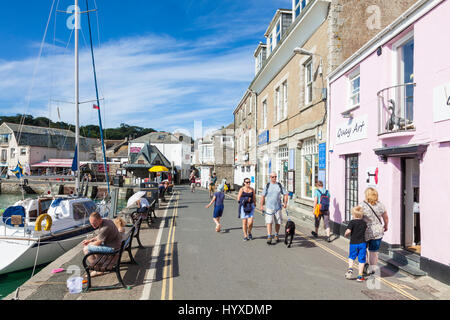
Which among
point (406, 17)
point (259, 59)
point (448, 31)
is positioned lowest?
point (448, 31)

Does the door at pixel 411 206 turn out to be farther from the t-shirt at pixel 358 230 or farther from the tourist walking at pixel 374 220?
the t-shirt at pixel 358 230

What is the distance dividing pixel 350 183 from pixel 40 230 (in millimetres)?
9489

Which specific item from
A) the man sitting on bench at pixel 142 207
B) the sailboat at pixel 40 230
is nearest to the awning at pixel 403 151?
the man sitting on bench at pixel 142 207

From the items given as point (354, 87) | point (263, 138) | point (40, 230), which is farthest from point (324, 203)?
point (263, 138)

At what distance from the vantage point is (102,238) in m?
5.88

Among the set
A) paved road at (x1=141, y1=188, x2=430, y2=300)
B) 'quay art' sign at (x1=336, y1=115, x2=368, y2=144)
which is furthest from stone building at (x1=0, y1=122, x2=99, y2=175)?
'quay art' sign at (x1=336, y1=115, x2=368, y2=144)

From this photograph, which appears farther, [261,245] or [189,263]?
[261,245]

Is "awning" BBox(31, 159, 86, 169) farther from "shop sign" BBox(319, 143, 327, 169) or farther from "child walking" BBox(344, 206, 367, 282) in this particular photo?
"child walking" BBox(344, 206, 367, 282)

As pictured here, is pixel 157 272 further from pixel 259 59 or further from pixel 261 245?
pixel 259 59

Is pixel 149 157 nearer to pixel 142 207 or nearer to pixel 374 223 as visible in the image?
pixel 142 207
